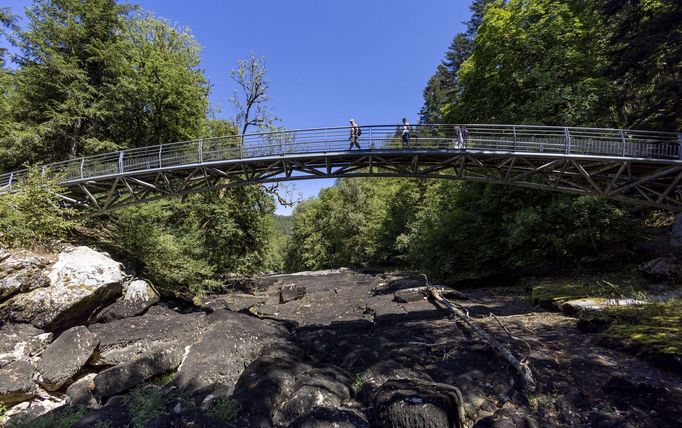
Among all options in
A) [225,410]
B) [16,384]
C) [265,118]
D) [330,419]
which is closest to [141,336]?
[16,384]

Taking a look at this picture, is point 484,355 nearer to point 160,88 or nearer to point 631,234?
point 631,234

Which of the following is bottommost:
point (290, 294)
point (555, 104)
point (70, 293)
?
point (290, 294)

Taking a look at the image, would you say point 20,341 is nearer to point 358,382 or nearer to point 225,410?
Answer: point 225,410

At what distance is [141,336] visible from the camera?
364 inches

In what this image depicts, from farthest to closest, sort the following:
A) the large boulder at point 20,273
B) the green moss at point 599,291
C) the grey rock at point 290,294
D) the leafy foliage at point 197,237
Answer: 1. the grey rock at point 290,294
2. the leafy foliage at point 197,237
3. the green moss at point 599,291
4. the large boulder at point 20,273

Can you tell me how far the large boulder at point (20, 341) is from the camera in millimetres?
8328

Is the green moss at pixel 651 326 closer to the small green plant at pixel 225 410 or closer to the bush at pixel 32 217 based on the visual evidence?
the small green plant at pixel 225 410

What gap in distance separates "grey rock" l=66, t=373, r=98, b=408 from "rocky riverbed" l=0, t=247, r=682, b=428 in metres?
0.04

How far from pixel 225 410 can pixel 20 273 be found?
9.12 m

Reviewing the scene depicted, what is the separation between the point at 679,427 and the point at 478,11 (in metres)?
46.9

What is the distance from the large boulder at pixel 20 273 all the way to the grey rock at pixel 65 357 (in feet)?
8.44

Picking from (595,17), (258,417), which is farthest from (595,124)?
(258,417)

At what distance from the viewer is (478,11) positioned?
39281 millimetres

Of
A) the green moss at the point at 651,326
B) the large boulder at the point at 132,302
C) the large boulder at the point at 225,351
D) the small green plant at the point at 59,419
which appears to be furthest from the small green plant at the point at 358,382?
the large boulder at the point at 132,302
